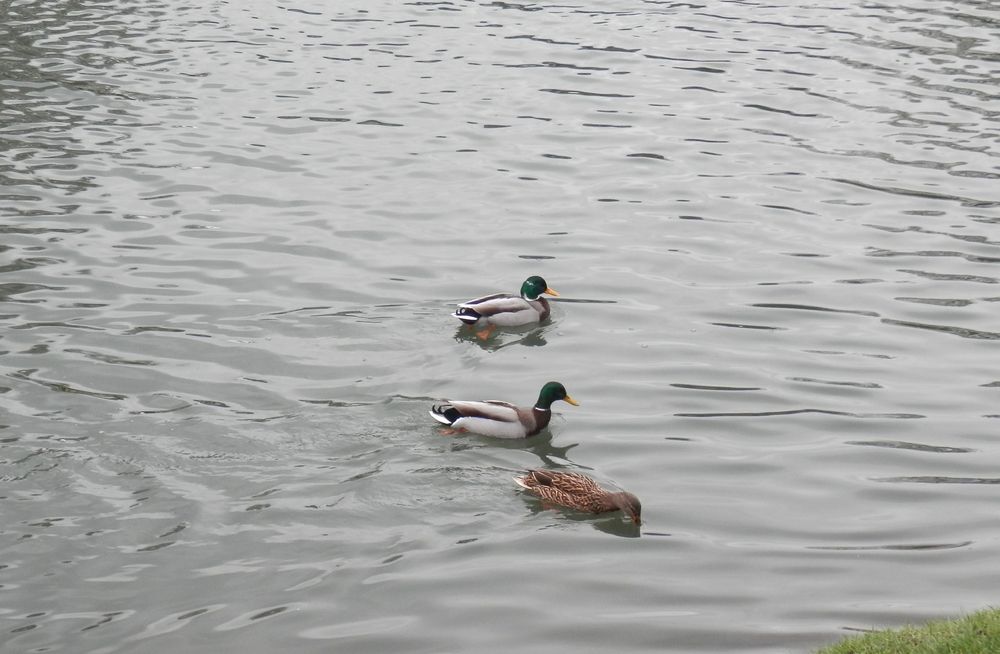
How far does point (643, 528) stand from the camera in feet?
37.0

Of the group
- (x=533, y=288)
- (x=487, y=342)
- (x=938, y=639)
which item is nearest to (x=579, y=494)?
(x=938, y=639)

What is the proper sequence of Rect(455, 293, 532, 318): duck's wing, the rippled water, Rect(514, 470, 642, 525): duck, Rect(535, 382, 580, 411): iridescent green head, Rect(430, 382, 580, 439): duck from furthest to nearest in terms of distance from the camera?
Rect(455, 293, 532, 318): duck's wing < Rect(535, 382, 580, 411): iridescent green head < Rect(430, 382, 580, 439): duck < Rect(514, 470, 642, 525): duck < the rippled water

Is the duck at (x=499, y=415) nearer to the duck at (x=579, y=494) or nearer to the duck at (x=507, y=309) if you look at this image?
the duck at (x=579, y=494)

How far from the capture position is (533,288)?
1577 centimetres

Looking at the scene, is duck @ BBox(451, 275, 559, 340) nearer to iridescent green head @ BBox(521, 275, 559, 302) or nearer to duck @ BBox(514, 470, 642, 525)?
iridescent green head @ BBox(521, 275, 559, 302)

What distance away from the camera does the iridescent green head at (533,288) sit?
15.8 metres

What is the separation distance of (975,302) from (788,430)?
445 centimetres

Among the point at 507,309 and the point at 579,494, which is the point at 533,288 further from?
the point at 579,494

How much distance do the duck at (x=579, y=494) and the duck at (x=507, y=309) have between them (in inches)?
150

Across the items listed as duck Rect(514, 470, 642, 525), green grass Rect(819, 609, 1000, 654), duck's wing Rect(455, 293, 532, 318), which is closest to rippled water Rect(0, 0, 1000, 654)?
duck Rect(514, 470, 642, 525)

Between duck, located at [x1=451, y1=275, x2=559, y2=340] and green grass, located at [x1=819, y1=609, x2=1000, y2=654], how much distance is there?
720 centimetres

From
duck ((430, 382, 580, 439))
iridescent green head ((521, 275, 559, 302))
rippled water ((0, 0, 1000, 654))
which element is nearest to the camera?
rippled water ((0, 0, 1000, 654))

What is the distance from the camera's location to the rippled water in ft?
33.3

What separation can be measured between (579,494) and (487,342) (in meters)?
4.47
